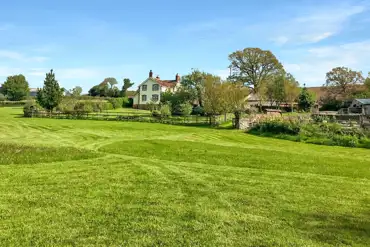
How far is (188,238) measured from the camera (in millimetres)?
4340

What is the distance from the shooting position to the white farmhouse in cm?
6166

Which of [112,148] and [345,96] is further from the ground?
[345,96]

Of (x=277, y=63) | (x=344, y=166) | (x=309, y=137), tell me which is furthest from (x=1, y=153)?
(x=277, y=63)

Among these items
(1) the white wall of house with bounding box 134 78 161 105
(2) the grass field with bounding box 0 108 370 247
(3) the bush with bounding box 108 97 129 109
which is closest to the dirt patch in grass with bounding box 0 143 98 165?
(2) the grass field with bounding box 0 108 370 247

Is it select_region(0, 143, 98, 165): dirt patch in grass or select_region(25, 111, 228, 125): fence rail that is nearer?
select_region(0, 143, 98, 165): dirt patch in grass

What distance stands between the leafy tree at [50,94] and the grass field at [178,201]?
33.3 m

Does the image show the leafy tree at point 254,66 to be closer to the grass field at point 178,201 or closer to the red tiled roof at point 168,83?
the red tiled roof at point 168,83

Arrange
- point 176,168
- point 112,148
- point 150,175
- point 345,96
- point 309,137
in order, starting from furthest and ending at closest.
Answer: point 345,96
point 309,137
point 112,148
point 176,168
point 150,175

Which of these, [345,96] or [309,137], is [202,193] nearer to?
[309,137]

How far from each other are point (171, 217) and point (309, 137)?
53.8 ft

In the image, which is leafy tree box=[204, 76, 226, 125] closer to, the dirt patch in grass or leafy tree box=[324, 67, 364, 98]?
the dirt patch in grass

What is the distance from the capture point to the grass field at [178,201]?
4402 millimetres

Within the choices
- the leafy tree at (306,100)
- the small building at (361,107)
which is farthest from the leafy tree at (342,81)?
the small building at (361,107)

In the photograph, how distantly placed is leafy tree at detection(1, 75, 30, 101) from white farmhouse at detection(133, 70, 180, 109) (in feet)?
147
